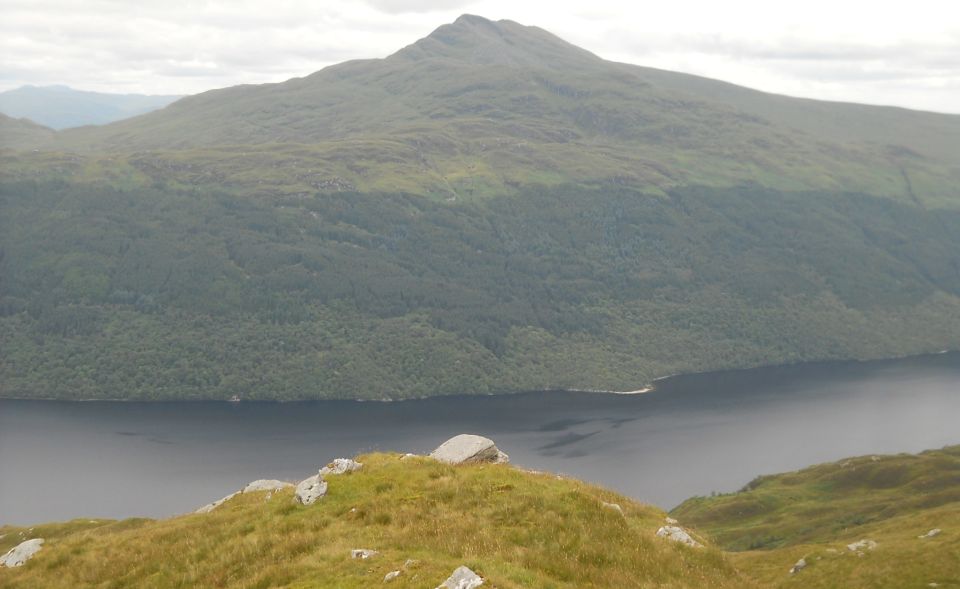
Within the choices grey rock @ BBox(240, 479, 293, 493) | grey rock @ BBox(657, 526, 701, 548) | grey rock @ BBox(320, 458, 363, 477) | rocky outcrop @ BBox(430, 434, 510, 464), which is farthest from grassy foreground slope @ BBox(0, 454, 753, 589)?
grey rock @ BBox(240, 479, 293, 493)

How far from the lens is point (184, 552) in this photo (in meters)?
35.7

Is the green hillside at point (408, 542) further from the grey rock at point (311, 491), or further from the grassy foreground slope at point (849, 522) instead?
the grassy foreground slope at point (849, 522)

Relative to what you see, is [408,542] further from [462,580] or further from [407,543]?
[462,580]

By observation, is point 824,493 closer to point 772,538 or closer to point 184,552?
point 772,538

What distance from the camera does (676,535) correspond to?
3778 centimetres

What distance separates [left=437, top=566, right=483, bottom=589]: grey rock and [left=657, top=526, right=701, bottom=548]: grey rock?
13.4 metres

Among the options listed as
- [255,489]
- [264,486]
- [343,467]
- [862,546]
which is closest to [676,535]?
[343,467]

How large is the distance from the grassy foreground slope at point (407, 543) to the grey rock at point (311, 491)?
37cm

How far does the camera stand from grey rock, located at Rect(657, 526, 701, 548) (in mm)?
37031

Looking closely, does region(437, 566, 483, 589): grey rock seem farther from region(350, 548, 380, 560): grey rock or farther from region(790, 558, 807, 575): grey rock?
region(790, 558, 807, 575): grey rock

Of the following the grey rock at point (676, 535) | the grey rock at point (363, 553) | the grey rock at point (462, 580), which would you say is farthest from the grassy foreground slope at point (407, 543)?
the grey rock at point (676, 535)

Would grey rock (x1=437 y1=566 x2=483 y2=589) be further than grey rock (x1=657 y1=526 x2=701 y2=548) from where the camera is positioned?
No

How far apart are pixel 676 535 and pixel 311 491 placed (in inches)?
672

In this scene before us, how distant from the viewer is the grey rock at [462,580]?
25.9 meters
